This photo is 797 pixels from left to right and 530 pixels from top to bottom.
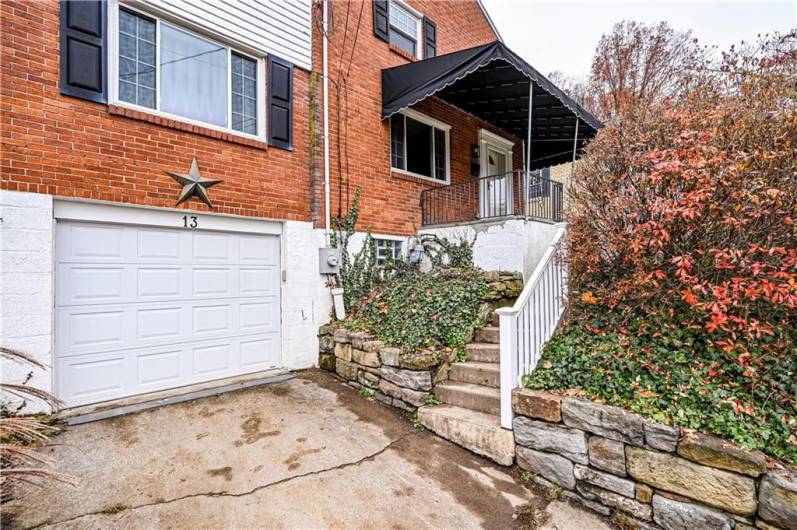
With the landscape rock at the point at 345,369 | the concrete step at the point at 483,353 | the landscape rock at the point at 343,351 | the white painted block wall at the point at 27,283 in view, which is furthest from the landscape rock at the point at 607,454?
the white painted block wall at the point at 27,283

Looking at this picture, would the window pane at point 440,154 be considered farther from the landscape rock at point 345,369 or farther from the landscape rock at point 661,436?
the landscape rock at point 661,436

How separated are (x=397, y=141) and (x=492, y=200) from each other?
253 cm

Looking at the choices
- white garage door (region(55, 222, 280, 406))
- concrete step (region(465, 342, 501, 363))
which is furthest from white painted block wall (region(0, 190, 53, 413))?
concrete step (region(465, 342, 501, 363))

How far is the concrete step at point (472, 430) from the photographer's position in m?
3.52

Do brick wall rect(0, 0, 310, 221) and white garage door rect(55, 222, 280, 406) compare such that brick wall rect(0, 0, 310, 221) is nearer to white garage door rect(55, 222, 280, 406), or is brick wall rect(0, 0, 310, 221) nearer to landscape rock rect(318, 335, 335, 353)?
white garage door rect(55, 222, 280, 406)

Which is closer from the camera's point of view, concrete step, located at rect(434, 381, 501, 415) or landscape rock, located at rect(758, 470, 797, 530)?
landscape rock, located at rect(758, 470, 797, 530)

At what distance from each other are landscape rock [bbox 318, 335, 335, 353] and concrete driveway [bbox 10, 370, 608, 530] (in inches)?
59.0

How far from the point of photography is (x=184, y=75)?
523 centimetres

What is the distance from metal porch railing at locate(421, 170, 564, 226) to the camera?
7.13 metres

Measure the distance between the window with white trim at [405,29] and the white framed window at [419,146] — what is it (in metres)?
1.60

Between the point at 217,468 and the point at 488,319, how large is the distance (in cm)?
365

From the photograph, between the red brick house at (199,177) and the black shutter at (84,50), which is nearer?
the red brick house at (199,177)

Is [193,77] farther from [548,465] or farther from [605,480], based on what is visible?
[605,480]

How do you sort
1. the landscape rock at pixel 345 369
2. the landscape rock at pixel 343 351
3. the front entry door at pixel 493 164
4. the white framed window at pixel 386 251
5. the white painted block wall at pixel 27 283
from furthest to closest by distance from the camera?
1. the front entry door at pixel 493 164
2. the white framed window at pixel 386 251
3. the landscape rock at pixel 343 351
4. the landscape rock at pixel 345 369
5. the white painted block wall at pixel 27 283
